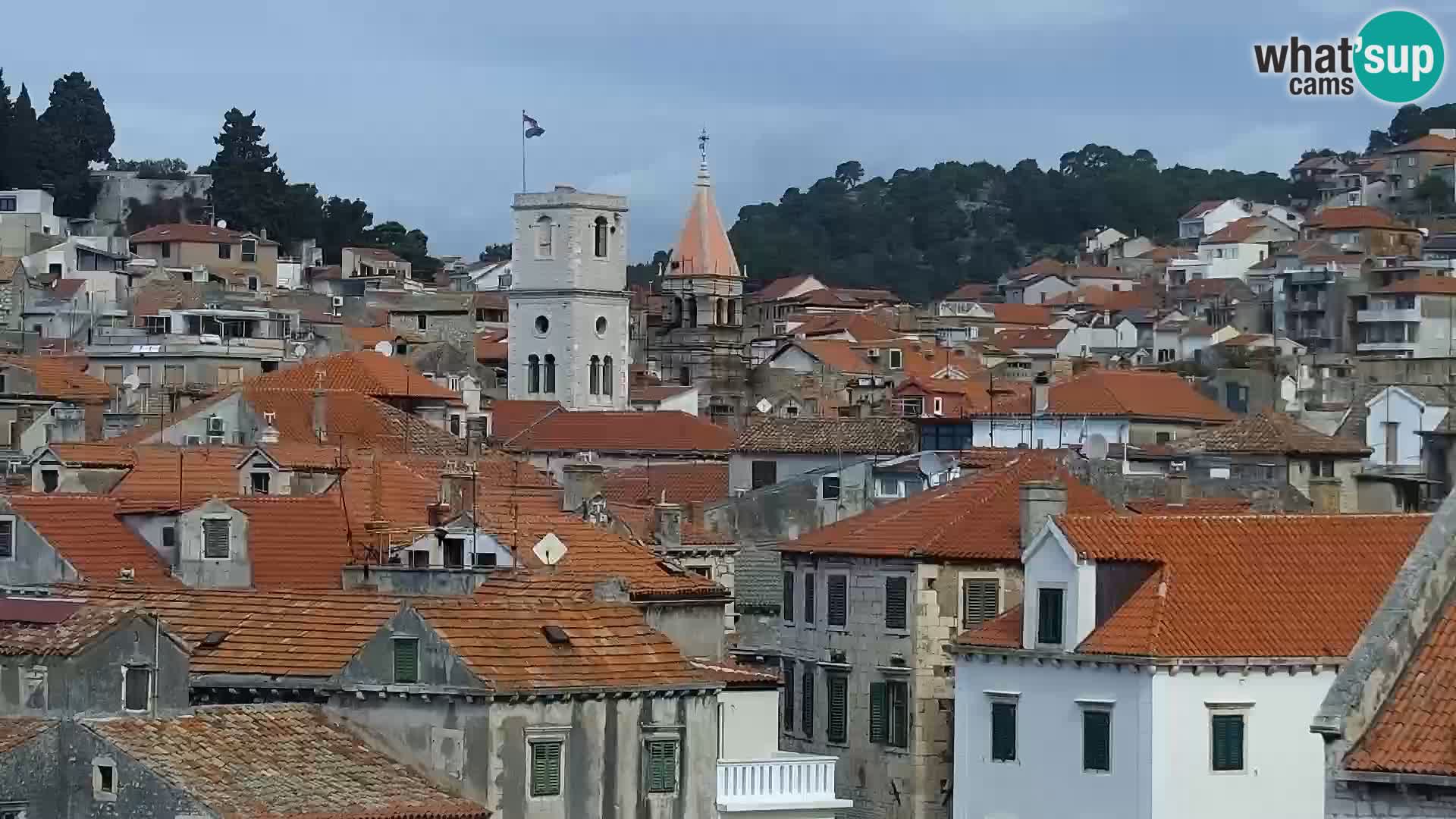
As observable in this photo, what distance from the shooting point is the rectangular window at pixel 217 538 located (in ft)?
180

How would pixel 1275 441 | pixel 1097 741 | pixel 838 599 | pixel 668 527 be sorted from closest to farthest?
pixel 1097 741 → pixel 838 599 → pixel 668 527 → pixel 1275 441

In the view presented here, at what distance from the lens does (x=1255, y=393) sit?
121 metres

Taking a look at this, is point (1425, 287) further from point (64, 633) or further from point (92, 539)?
point (64, 633)

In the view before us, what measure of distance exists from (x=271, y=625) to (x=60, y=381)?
71111mm

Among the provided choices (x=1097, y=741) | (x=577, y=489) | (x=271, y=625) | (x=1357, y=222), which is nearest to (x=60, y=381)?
(x=577, y=489)

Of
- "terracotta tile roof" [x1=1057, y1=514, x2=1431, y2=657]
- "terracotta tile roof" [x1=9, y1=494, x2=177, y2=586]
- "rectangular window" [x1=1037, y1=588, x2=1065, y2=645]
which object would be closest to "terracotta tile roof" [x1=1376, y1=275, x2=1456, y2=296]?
"terracotta tile roof" [x1=9, y1=494, x2=177, y2=586]

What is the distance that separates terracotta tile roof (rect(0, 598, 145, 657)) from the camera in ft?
134

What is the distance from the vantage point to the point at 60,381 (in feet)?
371

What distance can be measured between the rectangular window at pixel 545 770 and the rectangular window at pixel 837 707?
2040 centimetres

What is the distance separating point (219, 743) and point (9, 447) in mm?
66255

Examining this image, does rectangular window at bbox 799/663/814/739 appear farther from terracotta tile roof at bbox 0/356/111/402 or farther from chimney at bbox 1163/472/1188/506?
terracotta tile roof at bbox 0/356/111/402

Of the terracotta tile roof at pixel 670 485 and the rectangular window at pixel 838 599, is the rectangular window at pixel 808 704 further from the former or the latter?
the terracotta tile roof at pixel 670 485

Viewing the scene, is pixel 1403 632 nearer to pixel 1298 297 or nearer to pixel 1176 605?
pixel 1176 605

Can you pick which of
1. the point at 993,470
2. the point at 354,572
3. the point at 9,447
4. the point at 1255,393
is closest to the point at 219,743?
the point at 354,572
